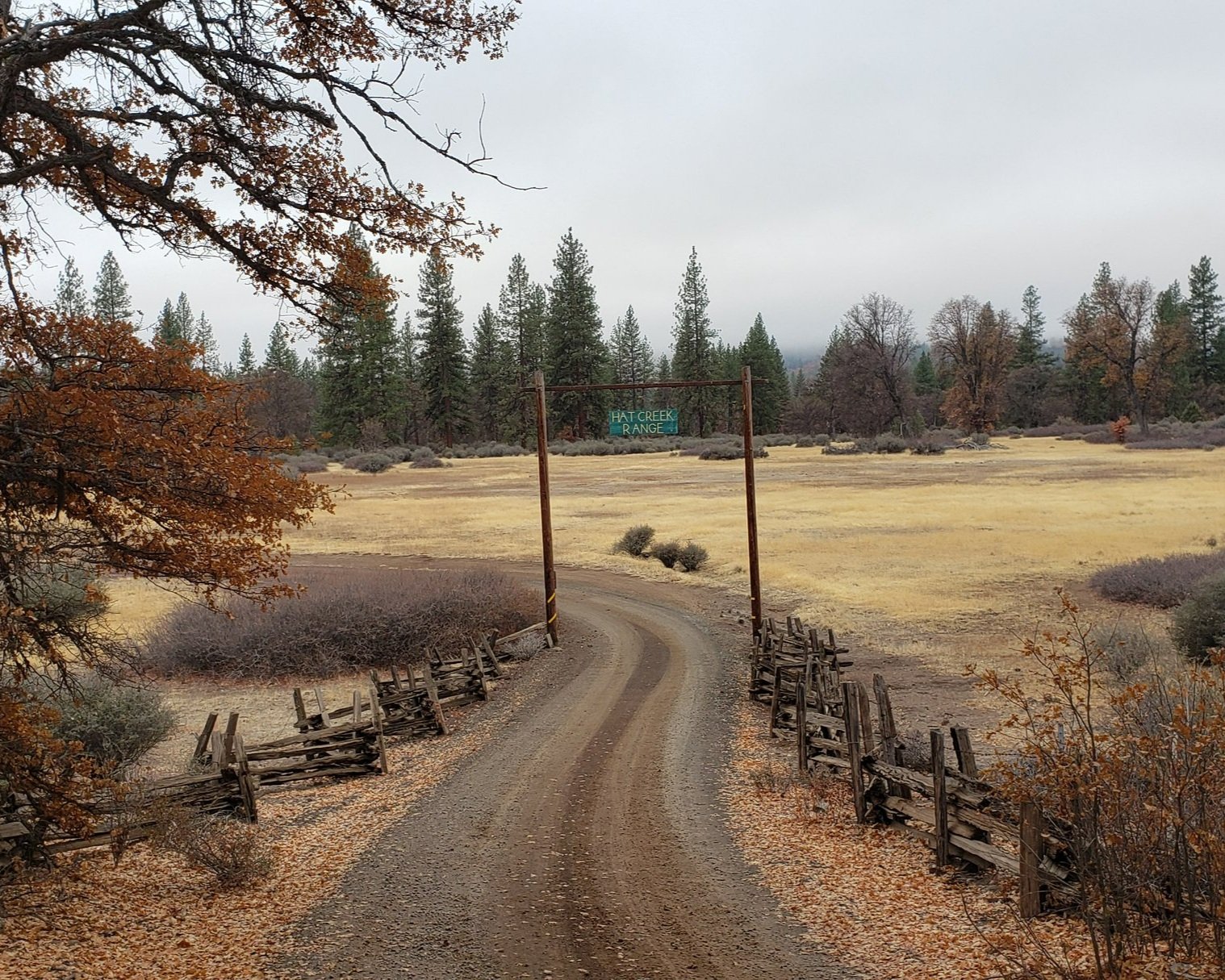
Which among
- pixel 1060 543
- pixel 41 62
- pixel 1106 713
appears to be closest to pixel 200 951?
pixel 41 62

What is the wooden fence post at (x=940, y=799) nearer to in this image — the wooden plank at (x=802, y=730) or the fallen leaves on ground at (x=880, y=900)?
the fallen leaves on ground at (x=880, y=900)

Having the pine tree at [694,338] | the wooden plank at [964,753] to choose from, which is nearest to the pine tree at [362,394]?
the pine tree at [694,338]

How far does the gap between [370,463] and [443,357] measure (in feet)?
73.6

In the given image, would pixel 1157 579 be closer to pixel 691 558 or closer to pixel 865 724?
pixel 691 558

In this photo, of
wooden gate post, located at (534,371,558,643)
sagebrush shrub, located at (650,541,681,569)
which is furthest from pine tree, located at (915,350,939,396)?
wooden gate post, located at (534,371,558,643)

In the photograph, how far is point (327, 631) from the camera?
2306 centimetres

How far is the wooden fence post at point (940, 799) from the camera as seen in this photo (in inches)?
335

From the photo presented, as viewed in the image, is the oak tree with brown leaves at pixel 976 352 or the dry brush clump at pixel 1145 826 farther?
the oak tree with brown leaves at pixel 976 352

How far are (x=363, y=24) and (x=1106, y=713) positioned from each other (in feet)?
46.6

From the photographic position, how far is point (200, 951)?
7668 millimetres

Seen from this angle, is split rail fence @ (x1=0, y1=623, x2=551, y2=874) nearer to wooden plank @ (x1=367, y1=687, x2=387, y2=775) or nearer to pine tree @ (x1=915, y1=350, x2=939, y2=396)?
wooden plank @ (x1=367, y1=687, x2=387, y2=775)

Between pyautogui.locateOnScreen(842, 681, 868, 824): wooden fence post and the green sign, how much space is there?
1178 centimetres

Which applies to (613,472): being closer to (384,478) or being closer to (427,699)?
(384,478)

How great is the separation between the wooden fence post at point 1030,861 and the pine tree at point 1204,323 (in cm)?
11969
